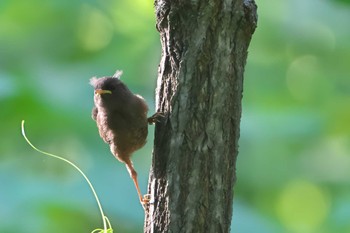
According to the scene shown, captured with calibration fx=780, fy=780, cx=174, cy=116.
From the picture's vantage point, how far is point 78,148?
105 inches

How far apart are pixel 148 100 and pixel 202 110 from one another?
1.14 metres

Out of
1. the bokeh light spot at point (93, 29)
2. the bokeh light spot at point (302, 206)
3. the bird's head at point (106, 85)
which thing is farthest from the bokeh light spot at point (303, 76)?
the bird's head at point (106, 85)

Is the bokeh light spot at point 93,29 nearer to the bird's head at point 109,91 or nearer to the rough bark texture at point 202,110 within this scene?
the bird's head at point 109,91

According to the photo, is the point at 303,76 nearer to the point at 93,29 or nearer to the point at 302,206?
the point at 302,206

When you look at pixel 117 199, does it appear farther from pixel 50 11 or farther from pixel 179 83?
pixel 179 83

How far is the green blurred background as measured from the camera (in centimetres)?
261

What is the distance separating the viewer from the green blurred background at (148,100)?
2.61 m

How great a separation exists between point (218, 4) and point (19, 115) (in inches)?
57.7

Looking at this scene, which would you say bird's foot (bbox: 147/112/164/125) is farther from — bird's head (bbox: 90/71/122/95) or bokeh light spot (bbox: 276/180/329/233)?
bokeh light spot (bbox: 276/180/329/233)

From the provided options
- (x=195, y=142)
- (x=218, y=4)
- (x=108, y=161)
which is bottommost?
(x=195, y=142)

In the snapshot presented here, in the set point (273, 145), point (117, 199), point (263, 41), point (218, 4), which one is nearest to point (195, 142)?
point (218, 4)

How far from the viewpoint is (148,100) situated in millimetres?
2529

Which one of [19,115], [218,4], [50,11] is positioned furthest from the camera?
Result: [50,11]

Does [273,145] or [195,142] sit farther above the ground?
[273,145]
